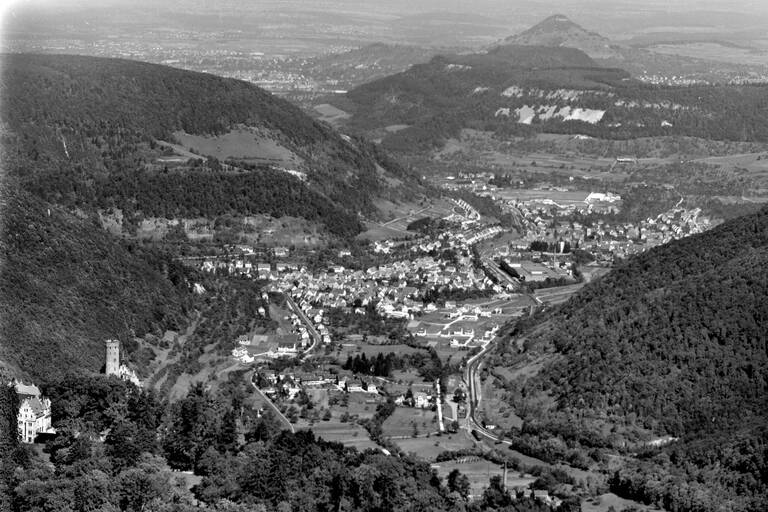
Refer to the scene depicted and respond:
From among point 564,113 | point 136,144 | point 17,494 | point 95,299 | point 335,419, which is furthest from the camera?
point 564,113

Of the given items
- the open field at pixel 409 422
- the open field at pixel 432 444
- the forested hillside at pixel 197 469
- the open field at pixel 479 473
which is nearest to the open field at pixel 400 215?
the open field at pixel 409 422

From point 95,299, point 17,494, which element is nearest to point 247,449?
point 17,494

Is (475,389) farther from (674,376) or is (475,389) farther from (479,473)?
(479,473)

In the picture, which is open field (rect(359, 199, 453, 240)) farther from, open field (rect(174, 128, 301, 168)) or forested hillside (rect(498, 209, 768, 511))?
forested hillside (rect(498, 209, 768, 511))

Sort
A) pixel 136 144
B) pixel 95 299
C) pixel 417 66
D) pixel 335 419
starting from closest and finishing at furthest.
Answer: pixel 335 419, pixel 95 299, pixel 136 144, pixel 417 66

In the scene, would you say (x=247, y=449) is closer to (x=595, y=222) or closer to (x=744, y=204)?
(x=595, y=222)

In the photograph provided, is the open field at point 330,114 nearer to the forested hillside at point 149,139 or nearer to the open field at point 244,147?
the forested hillside at point 149,139
